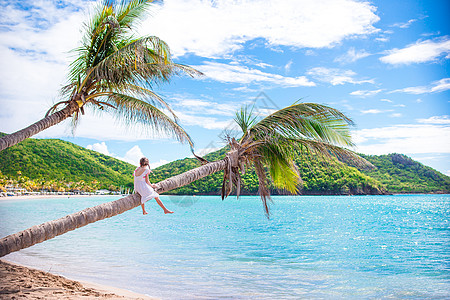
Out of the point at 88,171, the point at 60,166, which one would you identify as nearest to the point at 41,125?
the point at 60,166

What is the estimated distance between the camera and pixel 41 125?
5992 mm

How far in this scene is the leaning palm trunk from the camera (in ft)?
18.6

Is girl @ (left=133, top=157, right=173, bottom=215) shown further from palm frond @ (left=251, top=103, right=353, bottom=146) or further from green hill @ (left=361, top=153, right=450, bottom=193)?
green hill @ (left=361, top=153, right=450, bottom=193)

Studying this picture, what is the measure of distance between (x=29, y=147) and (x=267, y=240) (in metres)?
64.7

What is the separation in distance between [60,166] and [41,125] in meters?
82.8

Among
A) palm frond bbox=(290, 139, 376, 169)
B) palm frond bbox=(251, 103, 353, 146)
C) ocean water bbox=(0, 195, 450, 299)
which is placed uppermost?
palm frond bbox=(251, 103, 353, 146)

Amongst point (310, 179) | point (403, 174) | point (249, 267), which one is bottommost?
point (249, 267)

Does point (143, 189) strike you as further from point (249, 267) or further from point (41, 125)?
point (249, 267)

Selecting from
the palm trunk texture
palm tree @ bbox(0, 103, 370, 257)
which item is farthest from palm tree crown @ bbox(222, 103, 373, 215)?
the palm trunk texture

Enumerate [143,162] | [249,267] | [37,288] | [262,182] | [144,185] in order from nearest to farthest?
[144,185]
[143,162]
[37,288]
[262,182]
[249,267]

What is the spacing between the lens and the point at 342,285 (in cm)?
921

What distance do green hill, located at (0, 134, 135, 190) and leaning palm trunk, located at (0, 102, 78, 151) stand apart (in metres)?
60.1

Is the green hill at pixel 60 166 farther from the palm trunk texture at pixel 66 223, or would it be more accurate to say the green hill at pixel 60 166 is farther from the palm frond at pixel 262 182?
the palm trunk texture at pixel 66 223

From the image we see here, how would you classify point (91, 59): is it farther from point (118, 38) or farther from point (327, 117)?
point (327, 117)
